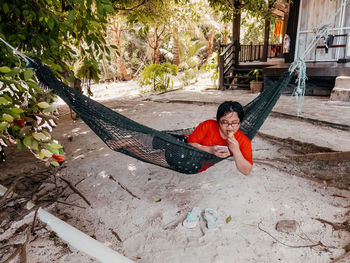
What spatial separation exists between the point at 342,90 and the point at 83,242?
4.45 meters

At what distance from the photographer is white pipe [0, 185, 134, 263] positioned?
3.47 feet

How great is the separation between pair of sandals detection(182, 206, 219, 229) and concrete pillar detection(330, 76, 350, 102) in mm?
3671

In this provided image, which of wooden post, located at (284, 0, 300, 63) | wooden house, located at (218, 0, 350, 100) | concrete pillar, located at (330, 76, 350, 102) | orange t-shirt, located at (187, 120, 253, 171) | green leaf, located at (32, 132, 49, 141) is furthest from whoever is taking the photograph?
wooden post, located at (284, 0, 300, 63)

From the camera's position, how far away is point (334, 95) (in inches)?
160

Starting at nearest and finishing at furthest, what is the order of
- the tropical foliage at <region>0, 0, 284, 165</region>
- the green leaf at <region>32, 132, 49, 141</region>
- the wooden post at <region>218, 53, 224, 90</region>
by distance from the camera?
1. the green leaf at <region>32, 132, 49, 141</region>
2. the tropical foliage at <region>0, 0, 284, 165</region>
3. the wooden post at <region>218, 53, 224, 90</region>

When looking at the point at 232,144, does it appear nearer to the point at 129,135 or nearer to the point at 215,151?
the point at 215,151

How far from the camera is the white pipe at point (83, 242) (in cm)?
106

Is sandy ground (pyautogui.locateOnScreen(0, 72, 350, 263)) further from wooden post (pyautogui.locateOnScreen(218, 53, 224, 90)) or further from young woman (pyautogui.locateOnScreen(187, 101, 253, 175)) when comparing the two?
wooden post (pyautogui.locateOnScreen(218, 53, 224, 90))

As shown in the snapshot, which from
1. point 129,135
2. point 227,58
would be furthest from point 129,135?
point 227,58

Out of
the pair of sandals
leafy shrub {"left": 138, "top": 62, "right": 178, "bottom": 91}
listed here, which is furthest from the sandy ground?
leafy shrub {"left": 138, "top": 62, "right": 178, "bottom": 91}

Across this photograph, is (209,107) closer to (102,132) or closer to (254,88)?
(254,88)

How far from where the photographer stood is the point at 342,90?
398 centimetres

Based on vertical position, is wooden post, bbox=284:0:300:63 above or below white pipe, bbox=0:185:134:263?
above

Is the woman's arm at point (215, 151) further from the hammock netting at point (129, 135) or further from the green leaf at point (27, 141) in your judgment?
the green leaf at point (27, 141)
